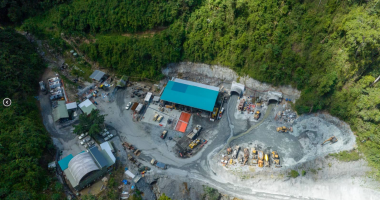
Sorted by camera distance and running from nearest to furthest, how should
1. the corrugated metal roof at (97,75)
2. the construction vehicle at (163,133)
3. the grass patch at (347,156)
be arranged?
the grass patch at (347,156) → the construction vehicle at (163,133) → the corrugated metal roof at (97,75)

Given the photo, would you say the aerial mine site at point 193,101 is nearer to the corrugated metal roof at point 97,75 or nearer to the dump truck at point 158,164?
the dump truck at point 158,164

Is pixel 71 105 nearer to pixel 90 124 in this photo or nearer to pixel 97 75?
pixel 90 124

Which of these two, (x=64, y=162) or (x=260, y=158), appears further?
(x=260, y=158)

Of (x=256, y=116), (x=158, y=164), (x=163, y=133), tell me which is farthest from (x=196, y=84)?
(x=158, y=164)

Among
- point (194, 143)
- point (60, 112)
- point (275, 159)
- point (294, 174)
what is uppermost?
point (275, 159)

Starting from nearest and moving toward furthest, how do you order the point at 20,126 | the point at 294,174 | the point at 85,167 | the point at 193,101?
the point at 85,167, the point at 294,174, the point at 20,126, the point at 193,101

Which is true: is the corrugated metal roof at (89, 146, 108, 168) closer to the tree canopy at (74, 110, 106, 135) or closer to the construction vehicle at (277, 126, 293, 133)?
the tree canopy at (74, 110, 106, 135)

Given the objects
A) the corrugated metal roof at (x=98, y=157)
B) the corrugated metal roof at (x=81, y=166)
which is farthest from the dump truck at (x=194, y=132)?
the corrugated metal roof at (x=81, y=166)

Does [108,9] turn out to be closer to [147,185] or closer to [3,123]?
[3,123]

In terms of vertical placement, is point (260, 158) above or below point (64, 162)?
above
